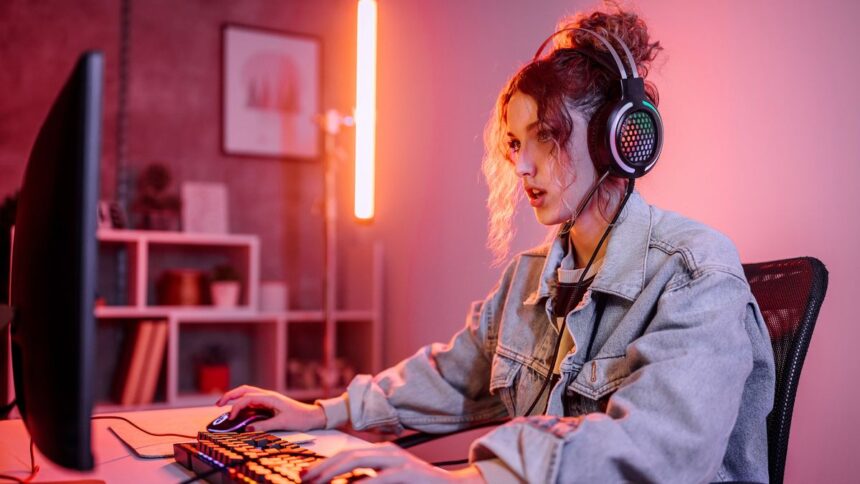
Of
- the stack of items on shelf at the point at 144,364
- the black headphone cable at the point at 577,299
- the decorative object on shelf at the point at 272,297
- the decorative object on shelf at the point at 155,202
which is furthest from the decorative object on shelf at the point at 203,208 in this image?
the black headphone cable at the point at 577,299

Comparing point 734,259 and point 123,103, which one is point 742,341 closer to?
point 734,259

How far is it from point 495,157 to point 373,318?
1792 mm

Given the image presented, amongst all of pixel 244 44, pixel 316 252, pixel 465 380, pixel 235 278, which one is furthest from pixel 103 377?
pixel 465 380

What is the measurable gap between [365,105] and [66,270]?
2.01 metres

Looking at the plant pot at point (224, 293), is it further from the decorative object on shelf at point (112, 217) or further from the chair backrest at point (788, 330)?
the chair backrest at point (788, 330)

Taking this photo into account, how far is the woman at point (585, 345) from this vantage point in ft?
2.42

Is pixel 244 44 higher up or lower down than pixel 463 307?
higher up

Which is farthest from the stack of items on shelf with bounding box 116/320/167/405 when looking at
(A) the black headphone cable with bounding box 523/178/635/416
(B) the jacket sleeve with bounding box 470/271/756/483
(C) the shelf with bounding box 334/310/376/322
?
(B) the jacket sleeve with bounding box 470/271/756/483

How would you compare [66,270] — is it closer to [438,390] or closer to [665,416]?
[665,416]

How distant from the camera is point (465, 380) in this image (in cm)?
132

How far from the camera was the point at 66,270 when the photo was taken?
0.62 meters

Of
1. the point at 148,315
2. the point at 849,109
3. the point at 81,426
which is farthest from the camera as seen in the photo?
the point at 148,315

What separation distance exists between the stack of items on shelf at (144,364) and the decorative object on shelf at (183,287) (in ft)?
0.46

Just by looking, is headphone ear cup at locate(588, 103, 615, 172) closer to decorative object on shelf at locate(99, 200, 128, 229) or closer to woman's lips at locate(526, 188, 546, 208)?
woman's lips at locate(526, 188, 546, 208)
